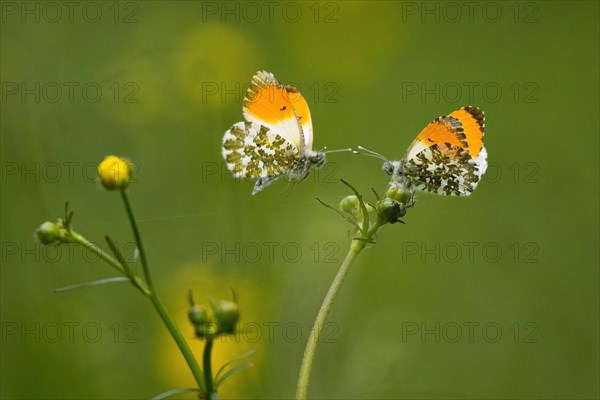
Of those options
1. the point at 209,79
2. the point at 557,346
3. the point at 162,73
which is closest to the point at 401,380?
the point at 557,346

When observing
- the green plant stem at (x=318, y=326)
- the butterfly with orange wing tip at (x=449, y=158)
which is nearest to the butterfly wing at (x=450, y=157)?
the butterfly with orange wing tip at (x=449, y=158)

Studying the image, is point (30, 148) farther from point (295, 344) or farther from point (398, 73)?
point (398, 73)

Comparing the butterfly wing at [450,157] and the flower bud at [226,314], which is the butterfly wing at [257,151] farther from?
the flower bud at [226,314]

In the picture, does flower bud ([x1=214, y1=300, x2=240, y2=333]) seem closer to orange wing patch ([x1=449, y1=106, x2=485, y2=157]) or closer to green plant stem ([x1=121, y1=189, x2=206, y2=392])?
green plant stem ([x1=121, y1=189, x2=206, y2=392])

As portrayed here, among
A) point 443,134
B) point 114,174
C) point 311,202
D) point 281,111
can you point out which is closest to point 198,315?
point 114,174

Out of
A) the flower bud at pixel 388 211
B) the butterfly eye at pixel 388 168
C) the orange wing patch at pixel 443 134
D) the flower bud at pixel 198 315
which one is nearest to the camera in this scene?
the flower bud at pixel 198 315

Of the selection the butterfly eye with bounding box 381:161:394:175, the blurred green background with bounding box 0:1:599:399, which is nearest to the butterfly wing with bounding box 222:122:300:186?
the butterfly eye with bounding box 381:161:394:175
